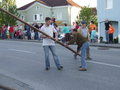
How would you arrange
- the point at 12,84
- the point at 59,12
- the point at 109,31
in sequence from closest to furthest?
the point at 12,84 → the point at 109,31 → the point at 59,12

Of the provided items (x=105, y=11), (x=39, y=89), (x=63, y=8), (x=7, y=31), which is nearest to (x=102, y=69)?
(x=39, y=89)

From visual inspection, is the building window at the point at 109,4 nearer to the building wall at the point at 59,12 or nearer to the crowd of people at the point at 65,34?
the crowd of people at the point at 65,34

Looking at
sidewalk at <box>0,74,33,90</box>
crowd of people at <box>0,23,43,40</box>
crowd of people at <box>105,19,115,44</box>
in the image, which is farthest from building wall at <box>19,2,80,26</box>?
sidewalk at <box>0,74,33,90</box>

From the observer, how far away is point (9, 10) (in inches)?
2466

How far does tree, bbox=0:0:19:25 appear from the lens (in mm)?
56375

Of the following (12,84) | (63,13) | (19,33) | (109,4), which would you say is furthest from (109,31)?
(63,13)

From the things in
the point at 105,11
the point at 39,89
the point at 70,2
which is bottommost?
the point at 39,89

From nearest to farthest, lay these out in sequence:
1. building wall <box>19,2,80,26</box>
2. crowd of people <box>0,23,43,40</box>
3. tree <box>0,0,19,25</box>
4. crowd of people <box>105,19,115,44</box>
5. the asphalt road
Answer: the asphalt road → crowd of people <box>105,19,115,44</box> → crowd of people <box>0,23,43,40</box> → tree <box>0,0,19,25</box> → building wall <box>19,2,80,26</box>

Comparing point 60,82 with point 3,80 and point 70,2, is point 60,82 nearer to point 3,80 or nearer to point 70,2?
point 3,80

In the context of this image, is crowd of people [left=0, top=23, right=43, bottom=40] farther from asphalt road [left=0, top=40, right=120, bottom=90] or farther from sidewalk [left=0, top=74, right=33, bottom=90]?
sidewalk [left=0, top=74, right=33, bottom=90]

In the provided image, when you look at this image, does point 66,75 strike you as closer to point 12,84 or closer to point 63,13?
point 12,84

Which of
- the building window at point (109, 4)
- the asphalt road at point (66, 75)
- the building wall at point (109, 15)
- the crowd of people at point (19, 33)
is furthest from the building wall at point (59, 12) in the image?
the asphalt road at point (66, 75)

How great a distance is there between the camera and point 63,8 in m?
68.9

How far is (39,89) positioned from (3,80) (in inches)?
62.7
